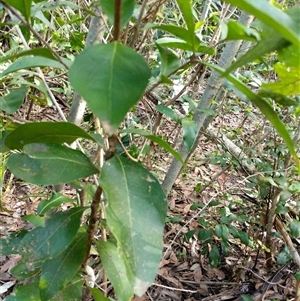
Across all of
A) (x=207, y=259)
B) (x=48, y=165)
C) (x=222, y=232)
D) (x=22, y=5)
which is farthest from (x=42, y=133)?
(x=207, y=259)

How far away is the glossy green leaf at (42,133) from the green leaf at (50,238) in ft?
0.56

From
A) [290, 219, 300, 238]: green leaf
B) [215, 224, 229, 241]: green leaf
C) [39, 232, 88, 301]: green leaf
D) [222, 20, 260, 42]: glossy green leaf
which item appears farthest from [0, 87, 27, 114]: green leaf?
[290, 219, 300, 238]: green leaf

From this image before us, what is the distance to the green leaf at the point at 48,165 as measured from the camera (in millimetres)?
607

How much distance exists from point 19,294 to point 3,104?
0.44m

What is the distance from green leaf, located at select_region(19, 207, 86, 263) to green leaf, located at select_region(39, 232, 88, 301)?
8cm

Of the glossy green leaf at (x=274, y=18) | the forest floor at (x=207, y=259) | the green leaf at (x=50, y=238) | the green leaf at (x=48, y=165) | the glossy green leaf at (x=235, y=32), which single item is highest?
the glossy green leaf at (x=274, y=18)

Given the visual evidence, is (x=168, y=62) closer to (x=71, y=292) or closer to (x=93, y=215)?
(x=93, y=215)

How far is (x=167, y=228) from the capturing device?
1936mm

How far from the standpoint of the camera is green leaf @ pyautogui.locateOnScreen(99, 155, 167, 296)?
1.59 ft

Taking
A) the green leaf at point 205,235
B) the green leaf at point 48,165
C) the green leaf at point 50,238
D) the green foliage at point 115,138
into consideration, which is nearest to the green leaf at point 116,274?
the green foliage at point 115,138

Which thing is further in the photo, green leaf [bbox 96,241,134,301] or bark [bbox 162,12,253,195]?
bark [bbox 162,12,253,195]

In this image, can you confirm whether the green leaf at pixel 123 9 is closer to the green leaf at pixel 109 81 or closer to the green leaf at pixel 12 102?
the green leaf at pixel 109 81

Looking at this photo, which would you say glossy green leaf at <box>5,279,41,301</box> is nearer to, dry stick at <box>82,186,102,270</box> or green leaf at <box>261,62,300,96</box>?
dry stick at <box>82,186,102,270</box>

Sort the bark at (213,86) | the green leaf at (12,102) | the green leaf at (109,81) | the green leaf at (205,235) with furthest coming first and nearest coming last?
the green leaf at (205,235), the bark at (213,86), the green leaf at (12,102), the green leaf at (109,81)
